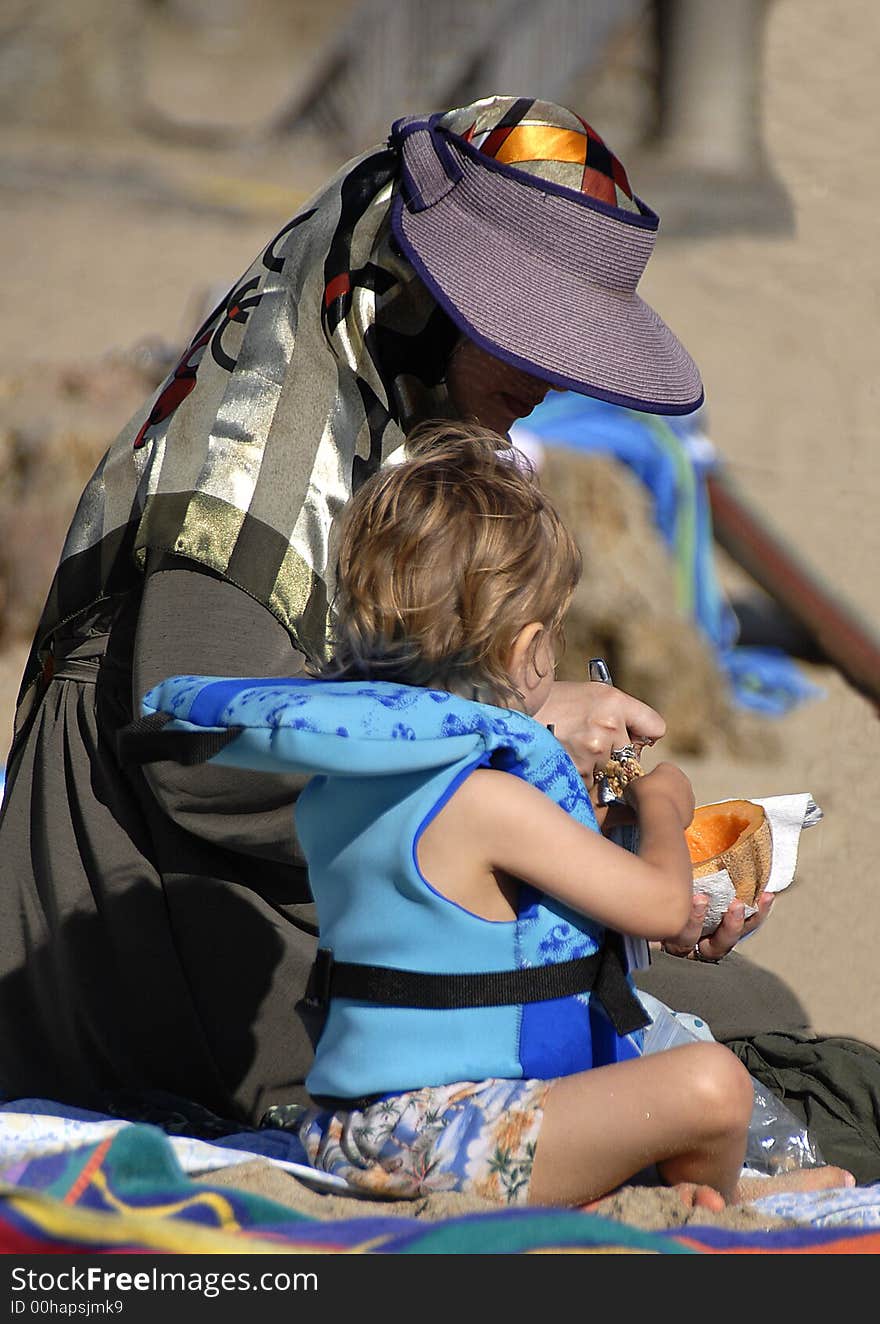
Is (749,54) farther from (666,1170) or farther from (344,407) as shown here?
(666,1170)

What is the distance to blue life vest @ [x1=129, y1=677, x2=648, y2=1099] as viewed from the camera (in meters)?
1.69

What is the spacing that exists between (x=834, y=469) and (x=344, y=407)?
6675 millimetres

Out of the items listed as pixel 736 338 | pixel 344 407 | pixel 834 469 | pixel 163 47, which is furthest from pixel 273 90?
pixel 344 407

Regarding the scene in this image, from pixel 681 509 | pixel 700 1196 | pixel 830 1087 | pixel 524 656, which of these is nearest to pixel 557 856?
pixel 524 656

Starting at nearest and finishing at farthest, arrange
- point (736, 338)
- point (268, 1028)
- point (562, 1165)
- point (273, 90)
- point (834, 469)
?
point (562, 1165)
point (268, 1028)
point (834, 469)
point (736, 338)
point (273, 90)

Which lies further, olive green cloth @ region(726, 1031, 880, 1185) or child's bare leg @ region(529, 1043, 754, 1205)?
olive green cloth @ region(726, 1031, 880, 1185)

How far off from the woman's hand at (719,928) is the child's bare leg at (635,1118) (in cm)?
37

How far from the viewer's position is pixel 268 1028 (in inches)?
84.0

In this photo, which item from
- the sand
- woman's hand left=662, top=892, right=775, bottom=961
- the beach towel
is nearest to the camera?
the beach towel

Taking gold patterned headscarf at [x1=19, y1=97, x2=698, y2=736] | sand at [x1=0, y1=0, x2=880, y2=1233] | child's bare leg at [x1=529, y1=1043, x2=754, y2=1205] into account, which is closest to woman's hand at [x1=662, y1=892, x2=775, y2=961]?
child's bare leg at [x1=529, y1=1043, x2=754, y2=1205]

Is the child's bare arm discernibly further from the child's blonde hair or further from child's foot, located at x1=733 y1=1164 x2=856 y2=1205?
child's foot, located at x1=733 y1=1164 x2=856 y2=1205

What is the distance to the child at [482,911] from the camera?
1700 mm

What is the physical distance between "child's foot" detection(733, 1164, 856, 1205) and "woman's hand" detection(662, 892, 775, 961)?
0.32 metres
